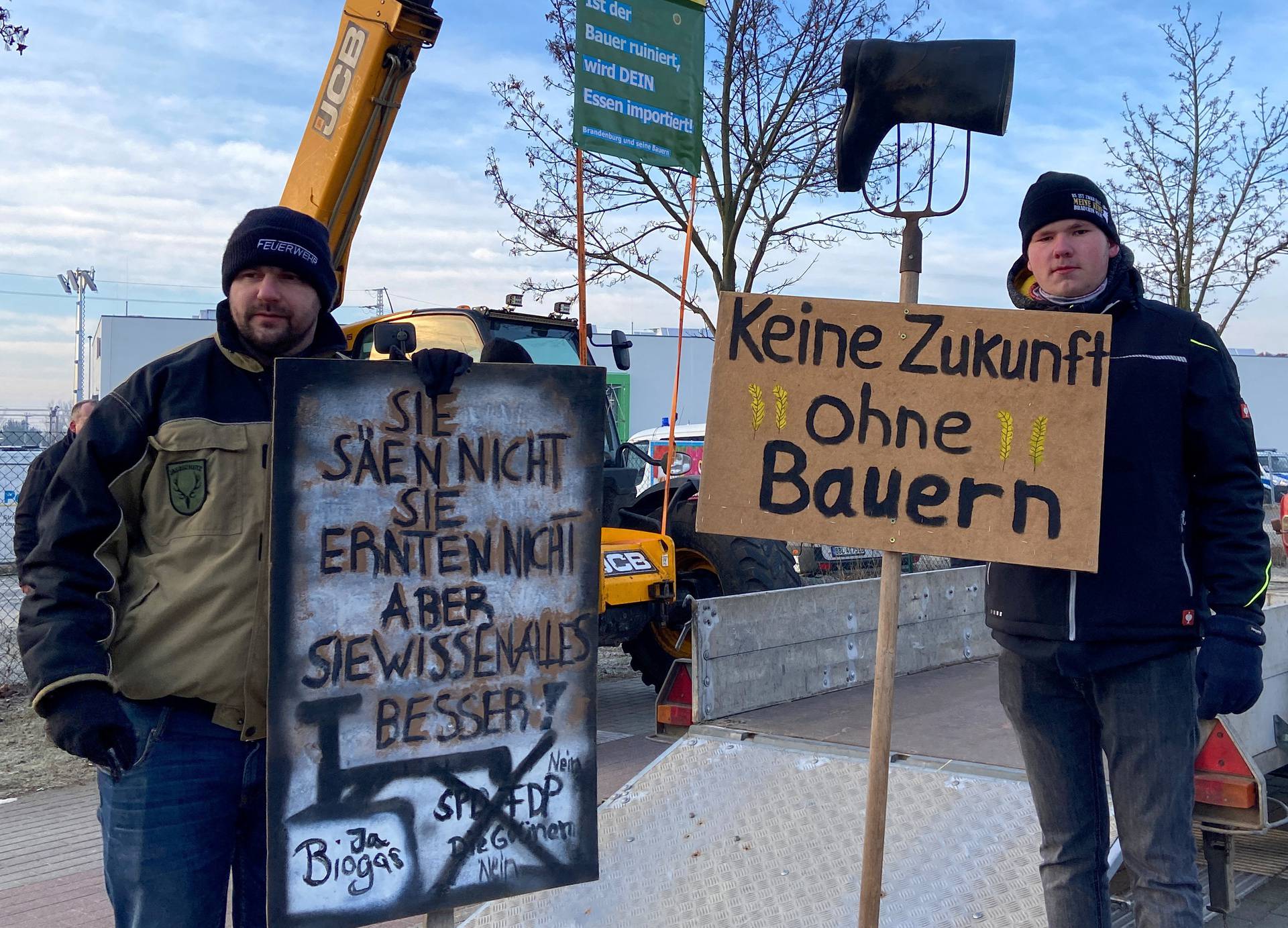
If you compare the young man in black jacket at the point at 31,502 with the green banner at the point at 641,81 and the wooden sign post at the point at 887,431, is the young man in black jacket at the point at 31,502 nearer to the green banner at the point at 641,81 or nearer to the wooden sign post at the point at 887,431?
the wooden sign post at the point at 887,431

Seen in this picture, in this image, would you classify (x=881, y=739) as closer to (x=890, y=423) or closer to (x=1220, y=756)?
(x=890, y=423)

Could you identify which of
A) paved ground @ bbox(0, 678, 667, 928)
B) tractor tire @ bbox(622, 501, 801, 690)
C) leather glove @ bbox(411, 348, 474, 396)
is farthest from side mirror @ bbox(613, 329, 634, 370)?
leather glove @ bbox(411, 348, 474, 396)

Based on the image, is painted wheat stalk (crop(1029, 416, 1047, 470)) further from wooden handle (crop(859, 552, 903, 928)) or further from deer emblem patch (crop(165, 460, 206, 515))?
deer emblem patch (crop(165, 460, 206, 515))

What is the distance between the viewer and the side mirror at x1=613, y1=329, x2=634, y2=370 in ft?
24.3

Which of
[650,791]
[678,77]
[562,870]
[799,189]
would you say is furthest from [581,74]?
[799,189]

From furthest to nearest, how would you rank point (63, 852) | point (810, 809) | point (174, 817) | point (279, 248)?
point (63, 852) → point (810, 809) → point (279, 248) → point (174, 817)

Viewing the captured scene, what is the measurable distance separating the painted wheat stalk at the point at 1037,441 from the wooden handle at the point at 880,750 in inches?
14.9

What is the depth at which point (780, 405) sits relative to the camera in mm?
2713

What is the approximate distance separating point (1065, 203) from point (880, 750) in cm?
131

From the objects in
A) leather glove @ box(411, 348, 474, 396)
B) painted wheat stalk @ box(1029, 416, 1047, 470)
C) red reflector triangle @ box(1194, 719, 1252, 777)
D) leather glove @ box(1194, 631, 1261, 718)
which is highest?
leather glove @ box(411, 348, 474, 396)

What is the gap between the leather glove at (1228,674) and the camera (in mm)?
2287

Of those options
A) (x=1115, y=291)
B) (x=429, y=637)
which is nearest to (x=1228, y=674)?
(x=1115, y=291)

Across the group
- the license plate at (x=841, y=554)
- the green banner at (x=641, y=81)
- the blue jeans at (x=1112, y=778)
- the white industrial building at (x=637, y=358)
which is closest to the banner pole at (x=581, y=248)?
the green banner at (x=641, y=81)

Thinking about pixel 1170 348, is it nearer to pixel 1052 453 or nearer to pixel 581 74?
pixel 1052 453
